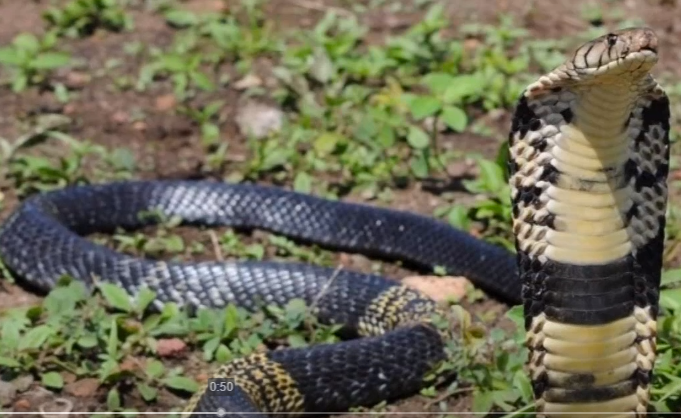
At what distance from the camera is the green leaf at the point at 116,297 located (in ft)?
15.9

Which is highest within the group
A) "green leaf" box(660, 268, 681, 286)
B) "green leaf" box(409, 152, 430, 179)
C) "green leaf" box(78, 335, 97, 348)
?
"green leaf" box(660, 268, 681, 286)

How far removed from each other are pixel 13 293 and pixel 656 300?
2.98 meters

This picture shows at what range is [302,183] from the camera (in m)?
6.33

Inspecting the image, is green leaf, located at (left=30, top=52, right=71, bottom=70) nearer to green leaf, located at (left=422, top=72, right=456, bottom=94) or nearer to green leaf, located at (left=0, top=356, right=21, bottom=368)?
green leaf, located at (left=422, top=72, right=456, bottom=94)

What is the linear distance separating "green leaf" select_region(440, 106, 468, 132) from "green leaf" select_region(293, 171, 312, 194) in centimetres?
73

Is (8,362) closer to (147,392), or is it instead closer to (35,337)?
(35,337)

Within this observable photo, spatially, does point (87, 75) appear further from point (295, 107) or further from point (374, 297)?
point (374, 297)

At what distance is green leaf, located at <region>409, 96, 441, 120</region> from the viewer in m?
6.04

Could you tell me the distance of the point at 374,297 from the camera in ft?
16.7

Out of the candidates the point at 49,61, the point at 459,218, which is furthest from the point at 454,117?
the point at 49,61

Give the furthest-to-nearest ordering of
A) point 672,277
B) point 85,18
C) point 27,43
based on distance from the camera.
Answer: point 85,18
point 27,43
point 672,277

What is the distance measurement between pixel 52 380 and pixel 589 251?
6.34ft

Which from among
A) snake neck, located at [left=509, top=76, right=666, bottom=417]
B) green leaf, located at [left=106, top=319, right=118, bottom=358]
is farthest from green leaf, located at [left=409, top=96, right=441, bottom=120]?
snake neck, located at [left=509, top=76, right=666, bottom=417]

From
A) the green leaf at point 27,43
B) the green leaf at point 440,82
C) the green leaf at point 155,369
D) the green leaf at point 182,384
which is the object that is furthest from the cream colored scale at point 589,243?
the green leaf at point 27,43
